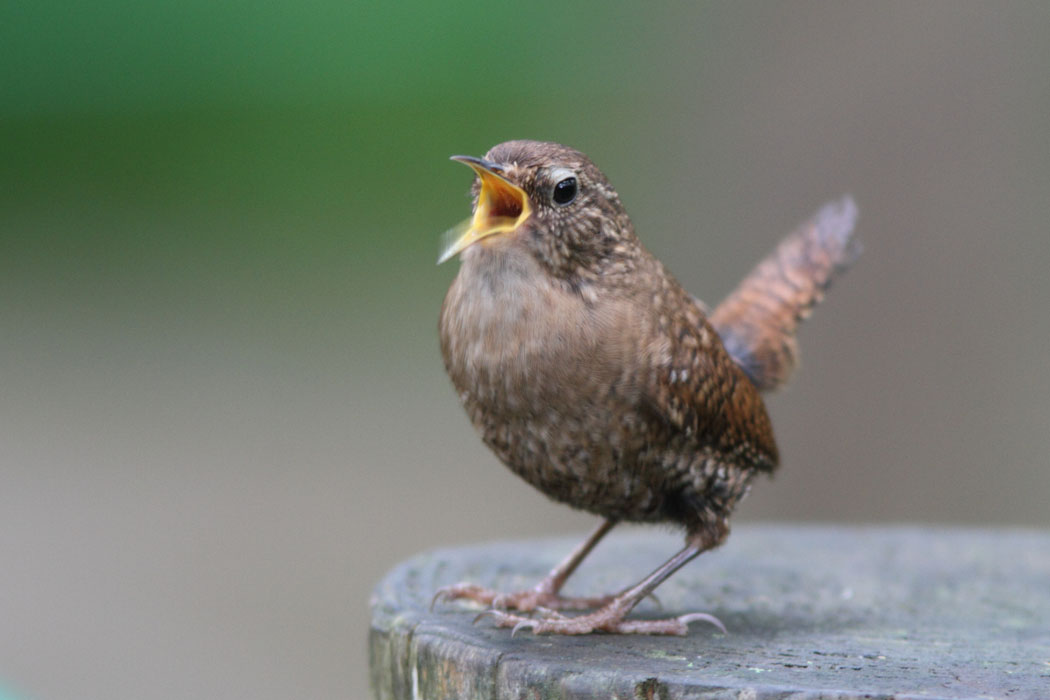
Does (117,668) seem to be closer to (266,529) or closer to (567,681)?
(266,529)

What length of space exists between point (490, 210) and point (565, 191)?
171 mm

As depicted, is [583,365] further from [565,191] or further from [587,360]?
[565,191]

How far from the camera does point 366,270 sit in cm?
958

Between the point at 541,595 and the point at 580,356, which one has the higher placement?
the point at 580,356

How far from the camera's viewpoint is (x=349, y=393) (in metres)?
9.21

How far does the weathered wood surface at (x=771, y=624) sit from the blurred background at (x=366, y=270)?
2.79 m

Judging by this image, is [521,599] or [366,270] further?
[366,270]

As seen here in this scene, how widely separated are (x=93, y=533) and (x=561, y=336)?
5.54 m

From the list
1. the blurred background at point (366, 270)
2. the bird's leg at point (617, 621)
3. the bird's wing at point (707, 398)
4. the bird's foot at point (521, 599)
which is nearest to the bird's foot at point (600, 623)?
the bird's leg at point (617, 621)

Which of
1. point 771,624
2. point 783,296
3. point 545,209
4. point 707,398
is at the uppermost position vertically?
point 545,209

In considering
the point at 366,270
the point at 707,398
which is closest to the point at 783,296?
the point at 707,398

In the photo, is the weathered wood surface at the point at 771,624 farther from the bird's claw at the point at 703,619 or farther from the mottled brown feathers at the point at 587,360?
the mottled brown feathers at the point at 587,360

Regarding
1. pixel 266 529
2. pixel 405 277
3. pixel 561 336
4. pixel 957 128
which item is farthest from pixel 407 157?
pixel 561 336

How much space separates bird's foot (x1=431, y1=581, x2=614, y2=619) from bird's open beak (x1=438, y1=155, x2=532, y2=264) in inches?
32.8
